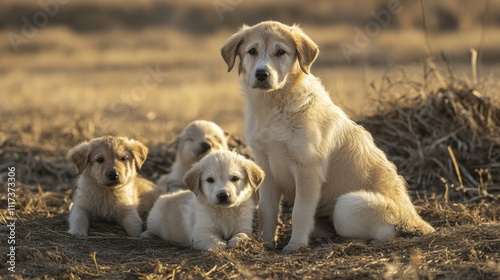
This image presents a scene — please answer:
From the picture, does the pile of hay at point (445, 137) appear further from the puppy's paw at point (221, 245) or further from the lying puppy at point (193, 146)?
the puppy's paw at point (221, 245)

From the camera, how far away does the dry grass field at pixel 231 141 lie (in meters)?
6.10

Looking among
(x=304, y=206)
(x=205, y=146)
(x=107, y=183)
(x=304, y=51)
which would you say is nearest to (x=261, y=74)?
(x=304, y=51)

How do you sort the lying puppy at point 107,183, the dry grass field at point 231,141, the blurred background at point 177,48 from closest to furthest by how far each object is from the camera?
the dry grass field at point 231,141 → the lying puppy at point 107,183 → the blurred background at point 177,48

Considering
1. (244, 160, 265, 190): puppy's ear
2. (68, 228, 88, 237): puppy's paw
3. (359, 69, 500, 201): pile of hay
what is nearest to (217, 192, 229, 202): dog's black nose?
(244, 160, 265, 190): puppy's ear

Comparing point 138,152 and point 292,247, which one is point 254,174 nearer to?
point 292,247

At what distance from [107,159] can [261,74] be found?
1914mm

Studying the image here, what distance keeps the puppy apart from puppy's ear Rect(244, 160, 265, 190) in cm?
20

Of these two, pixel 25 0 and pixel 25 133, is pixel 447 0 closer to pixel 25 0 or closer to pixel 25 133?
pixel 25 0

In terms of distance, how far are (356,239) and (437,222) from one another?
129 centimetres

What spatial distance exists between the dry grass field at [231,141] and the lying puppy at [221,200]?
0.24 metres

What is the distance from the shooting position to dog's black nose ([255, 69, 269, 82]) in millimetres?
6703

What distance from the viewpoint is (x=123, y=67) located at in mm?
23812

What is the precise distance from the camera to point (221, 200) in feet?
21.9

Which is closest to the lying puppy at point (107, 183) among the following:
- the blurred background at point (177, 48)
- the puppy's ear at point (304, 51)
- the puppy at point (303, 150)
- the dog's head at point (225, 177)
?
the dog's head at point (225, 177)
